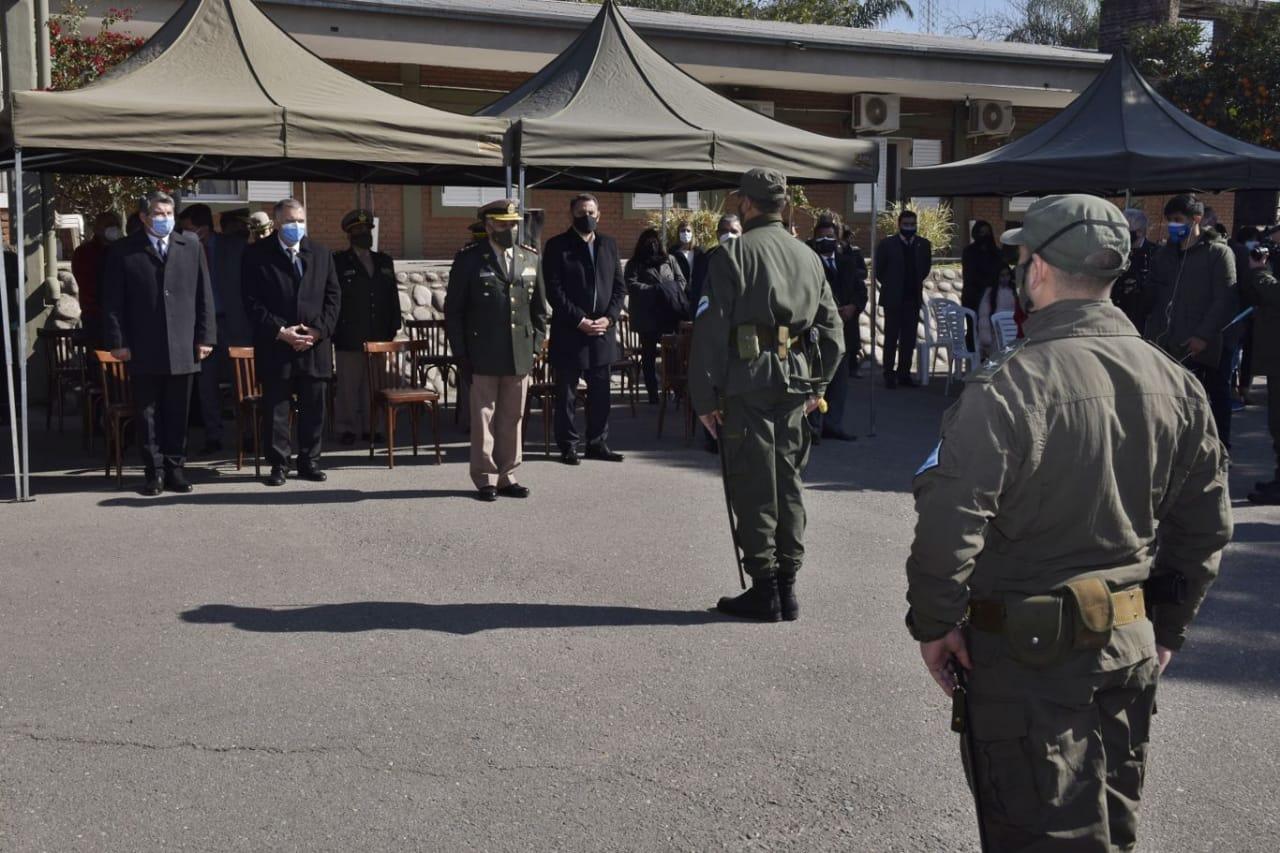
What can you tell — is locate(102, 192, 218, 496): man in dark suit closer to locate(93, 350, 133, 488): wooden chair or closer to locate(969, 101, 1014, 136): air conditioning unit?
locate(93, 350, 133, 488): wooden chair

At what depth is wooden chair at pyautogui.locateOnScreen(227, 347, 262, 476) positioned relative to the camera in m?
9.88

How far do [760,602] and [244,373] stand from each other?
16.9 ft

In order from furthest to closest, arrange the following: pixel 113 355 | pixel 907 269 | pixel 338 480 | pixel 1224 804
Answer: pixel 907 269, pixel 338 480, pixel 113 355, pixel 1224 804

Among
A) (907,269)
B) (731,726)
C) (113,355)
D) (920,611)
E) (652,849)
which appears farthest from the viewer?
(907,269)

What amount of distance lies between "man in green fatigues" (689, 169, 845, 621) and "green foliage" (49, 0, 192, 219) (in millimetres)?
8954

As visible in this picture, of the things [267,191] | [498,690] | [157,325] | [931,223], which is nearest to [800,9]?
[931,223]

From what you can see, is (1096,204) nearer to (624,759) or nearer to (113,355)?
(624,759)

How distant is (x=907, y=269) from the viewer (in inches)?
613

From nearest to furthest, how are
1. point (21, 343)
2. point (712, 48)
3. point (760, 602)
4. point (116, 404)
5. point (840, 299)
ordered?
point (760, 602) → point (21, 343) → point (116, 404) → point (840, 299) → point (712, 48)

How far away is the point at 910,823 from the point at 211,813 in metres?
2.16

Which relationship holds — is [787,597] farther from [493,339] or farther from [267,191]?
[267,191]

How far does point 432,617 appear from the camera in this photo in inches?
253

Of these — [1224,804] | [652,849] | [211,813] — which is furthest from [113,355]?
[1224,804]

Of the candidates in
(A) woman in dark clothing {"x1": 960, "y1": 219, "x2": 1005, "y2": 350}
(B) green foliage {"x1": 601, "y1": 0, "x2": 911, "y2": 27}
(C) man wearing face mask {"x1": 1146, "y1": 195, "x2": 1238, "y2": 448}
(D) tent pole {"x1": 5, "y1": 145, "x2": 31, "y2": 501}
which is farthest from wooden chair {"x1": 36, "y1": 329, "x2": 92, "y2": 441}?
(B) green foliage {"x1": 601, "y1": 0, "x2": 911, "y2": 27}
